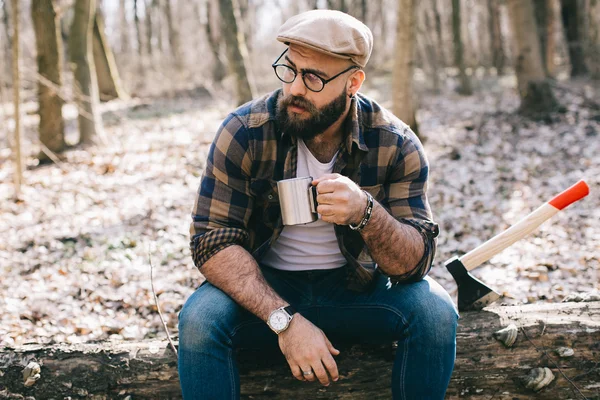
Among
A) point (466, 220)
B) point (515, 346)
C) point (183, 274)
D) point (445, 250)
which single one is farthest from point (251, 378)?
point (466, 220)

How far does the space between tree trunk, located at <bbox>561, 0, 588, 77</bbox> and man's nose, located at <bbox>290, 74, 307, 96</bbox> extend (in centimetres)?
1360

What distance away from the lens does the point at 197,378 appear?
2.27m

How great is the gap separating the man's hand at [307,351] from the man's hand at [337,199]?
47cm

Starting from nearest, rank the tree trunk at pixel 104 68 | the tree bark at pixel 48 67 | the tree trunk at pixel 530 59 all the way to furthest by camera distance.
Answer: the tree bark at pixel 48 67, the tree trunk at pixel 530 59, the tree trunk at pixel 104 68

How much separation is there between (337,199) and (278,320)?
0.57m

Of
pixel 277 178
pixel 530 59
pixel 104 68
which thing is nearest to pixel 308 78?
pixel 277 178

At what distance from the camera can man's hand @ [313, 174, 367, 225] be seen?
7.56ft

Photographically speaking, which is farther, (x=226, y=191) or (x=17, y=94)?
(x=17, y=94)

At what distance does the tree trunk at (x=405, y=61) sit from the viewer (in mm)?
8055

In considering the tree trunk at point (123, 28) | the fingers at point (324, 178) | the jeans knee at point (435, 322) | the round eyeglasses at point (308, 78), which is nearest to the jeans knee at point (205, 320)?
the fingers at point (324, 178)

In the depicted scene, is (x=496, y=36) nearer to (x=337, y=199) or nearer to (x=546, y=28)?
(x=546, y=28)

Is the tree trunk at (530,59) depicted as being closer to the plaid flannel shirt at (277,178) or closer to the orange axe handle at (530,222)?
the orange axe handle at (530,222)

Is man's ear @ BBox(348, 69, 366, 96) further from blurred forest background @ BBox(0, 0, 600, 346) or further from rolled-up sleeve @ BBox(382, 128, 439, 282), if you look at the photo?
blurred forest background @ BBox(0, 0, 600, 346)

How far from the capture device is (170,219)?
20.9ft
